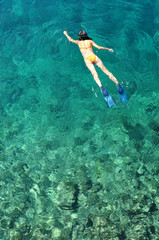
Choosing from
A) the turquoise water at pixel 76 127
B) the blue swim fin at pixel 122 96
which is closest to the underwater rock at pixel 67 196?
the turquoise water at pixel 76 127

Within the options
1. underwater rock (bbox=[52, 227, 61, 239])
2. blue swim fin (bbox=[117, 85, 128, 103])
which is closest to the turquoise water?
underwater rock (bbox=[52, 227, 61, 239])

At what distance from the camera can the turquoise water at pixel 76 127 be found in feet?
23.8

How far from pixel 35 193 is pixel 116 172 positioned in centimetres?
278

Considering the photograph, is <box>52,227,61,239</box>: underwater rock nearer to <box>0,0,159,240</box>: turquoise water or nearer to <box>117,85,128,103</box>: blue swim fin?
<box>0,0,159,240</box>: turquoise water

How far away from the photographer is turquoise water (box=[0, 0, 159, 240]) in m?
7.25

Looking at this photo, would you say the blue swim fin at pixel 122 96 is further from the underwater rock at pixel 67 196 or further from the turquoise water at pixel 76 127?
the underwater rock at pixel 67 196

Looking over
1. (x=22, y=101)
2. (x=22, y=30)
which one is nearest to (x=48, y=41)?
(x=22, y=30)

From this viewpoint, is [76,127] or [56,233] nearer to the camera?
[56,233]

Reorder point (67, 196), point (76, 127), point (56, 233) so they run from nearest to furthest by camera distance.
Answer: point (56, 233), point (67, 196), point (76, 127)

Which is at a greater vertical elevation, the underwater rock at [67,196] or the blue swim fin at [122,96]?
the blue swim fin at [122,96]

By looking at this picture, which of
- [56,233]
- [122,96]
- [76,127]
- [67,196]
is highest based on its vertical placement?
[122,96]

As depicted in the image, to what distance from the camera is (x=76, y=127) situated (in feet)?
30.6

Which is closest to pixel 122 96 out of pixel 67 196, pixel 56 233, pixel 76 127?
pixel 76 127

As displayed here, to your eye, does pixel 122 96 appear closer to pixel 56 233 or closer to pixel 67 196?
pixel 67 196
